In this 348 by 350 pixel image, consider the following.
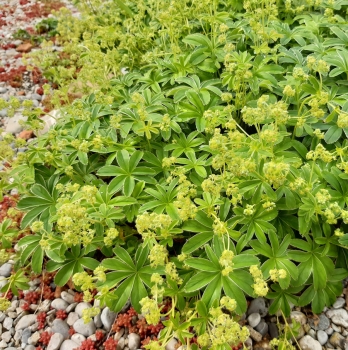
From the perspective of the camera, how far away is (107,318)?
224 centimetres

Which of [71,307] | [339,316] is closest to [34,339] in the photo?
[71,307]

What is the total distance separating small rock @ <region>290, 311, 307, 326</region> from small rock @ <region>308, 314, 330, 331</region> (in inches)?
1.4

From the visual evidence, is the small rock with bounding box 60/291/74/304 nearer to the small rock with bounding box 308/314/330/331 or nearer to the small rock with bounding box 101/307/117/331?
the small rock with bounding box 101/307/117/331

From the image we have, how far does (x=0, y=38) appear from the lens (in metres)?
5.49

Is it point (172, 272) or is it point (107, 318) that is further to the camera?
point (107, 318)

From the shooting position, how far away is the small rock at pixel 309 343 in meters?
2.03

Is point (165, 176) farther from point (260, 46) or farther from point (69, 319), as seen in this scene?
point (260, 46)

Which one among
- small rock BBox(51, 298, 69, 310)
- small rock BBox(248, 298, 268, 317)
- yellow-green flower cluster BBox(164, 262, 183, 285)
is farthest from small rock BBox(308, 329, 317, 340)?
small rock BBox(51, 298, 69, 310)

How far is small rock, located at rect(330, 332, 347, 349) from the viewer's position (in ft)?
6.74

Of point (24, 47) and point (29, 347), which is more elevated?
point (24, 47)

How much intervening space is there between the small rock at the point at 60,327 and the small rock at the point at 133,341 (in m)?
0.39

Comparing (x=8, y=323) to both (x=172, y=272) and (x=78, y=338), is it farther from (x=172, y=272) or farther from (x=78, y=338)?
(x=172, y=272)

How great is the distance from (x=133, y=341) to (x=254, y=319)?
0.67 metres

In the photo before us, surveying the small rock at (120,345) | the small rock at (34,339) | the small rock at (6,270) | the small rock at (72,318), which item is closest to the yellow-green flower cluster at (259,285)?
the small rock at (120,345)
